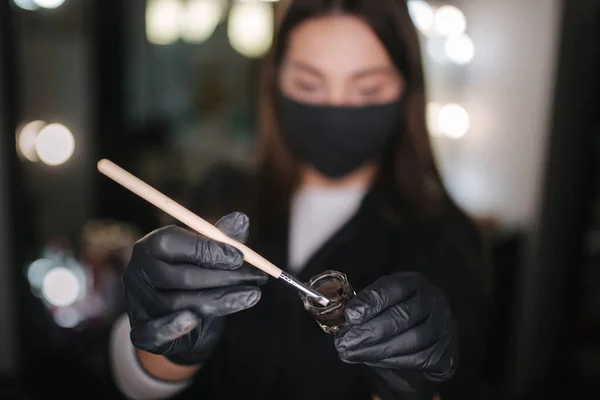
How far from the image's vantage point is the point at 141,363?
0.97m

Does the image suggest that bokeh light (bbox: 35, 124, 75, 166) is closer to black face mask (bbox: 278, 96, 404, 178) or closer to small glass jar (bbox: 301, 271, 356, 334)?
black face mask (bbox: 278, 96, 404, 178)

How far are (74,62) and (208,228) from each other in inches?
62.4

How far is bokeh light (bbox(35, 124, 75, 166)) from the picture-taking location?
1.81 m

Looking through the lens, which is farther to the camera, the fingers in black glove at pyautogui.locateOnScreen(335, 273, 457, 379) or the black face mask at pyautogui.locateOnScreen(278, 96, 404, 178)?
the black face mask at pyautogui.locateOnScreen(278, 96, 404, 178)

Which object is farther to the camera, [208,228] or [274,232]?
[274,232]

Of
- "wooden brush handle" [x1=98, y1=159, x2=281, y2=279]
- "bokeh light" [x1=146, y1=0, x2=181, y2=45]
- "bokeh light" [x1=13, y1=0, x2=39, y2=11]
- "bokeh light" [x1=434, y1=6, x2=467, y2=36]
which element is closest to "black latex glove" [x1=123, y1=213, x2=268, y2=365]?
"wooden brush handle" [x1=98, y1=159, x2=281, y2=279]

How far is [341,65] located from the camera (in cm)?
101

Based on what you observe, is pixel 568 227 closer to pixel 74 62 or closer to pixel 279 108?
pixel 279 108

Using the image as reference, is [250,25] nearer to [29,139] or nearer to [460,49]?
[460,49]

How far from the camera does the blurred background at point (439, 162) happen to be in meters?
1.63

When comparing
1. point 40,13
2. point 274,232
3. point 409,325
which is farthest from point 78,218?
point 409,325

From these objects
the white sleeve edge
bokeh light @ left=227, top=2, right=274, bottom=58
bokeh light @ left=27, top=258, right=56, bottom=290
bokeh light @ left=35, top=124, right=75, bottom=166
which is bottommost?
bokeh light @ left=27, top=258, right=56, bottom=290

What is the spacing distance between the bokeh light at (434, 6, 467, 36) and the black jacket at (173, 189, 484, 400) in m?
0.94

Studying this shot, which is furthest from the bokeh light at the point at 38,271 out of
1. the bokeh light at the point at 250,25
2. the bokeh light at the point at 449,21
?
the bokeh light at the point at 449,21
